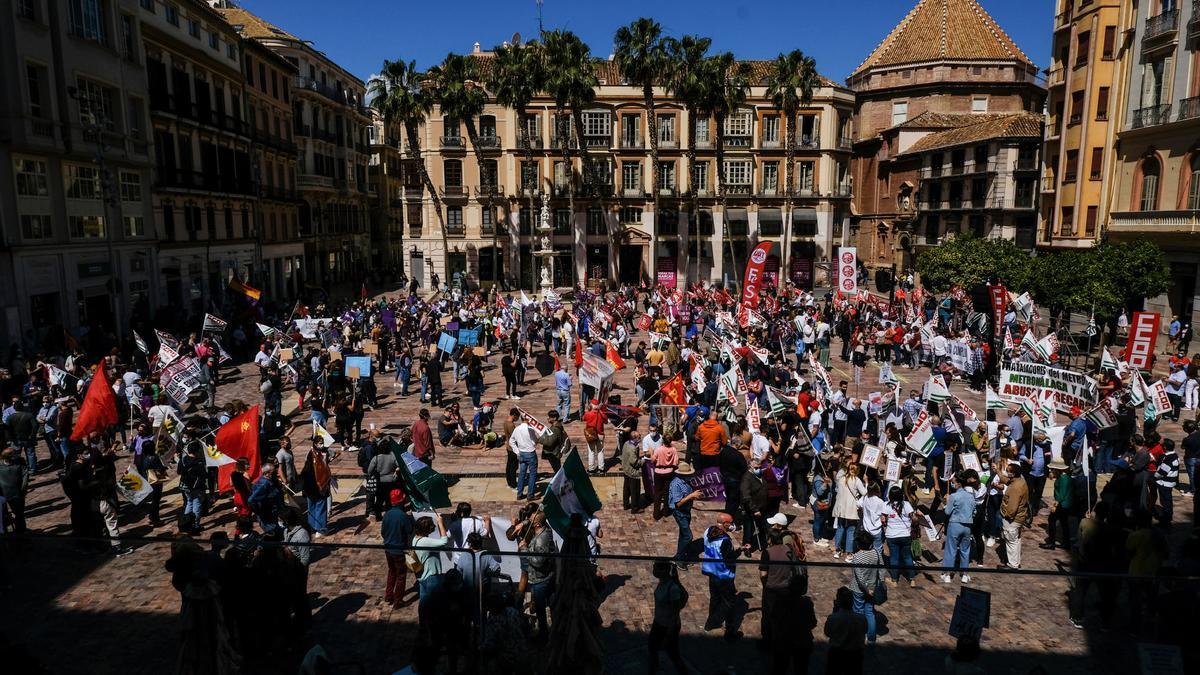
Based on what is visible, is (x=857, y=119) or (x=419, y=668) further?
(x=857, y=119)

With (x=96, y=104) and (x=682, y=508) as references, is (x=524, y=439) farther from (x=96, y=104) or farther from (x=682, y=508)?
(x=96, y=104)

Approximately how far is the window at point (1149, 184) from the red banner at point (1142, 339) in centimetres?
2019

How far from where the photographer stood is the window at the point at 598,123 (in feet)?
189

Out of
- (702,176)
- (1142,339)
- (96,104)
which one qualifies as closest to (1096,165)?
(1142,339)

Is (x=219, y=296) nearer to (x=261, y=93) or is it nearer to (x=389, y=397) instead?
(x=261, y=93)

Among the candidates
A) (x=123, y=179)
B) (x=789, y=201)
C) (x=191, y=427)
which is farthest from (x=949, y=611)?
(x=789, y=201)

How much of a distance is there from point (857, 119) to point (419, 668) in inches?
2807

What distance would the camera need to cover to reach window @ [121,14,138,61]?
34906mm

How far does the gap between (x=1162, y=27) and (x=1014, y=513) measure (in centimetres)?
3393

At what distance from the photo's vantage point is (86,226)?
107ft

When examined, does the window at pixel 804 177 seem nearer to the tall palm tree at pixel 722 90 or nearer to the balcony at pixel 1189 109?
the tall palm tree at pixel 722 90

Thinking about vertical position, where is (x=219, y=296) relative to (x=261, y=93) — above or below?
below

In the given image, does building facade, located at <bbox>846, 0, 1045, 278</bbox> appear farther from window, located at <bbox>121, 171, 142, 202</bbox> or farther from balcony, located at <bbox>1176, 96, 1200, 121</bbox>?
window, located at <bbox>121, 171, 142, 202</bbox>

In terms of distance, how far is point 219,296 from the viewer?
4478 cm
